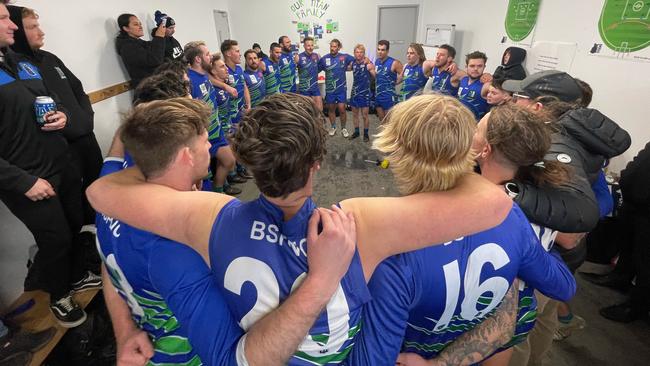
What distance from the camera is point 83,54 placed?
9.93ft

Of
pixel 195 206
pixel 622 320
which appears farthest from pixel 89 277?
pixel 622 320

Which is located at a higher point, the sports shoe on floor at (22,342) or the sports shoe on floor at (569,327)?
the sports shoe on floor at (22,342)

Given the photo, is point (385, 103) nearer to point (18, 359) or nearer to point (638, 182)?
point (638, 182)

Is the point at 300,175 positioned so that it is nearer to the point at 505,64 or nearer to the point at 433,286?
the point at 433,286

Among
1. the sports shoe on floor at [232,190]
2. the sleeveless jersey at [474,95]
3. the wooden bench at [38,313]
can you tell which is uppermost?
the sleeveless jersey at [474,95]

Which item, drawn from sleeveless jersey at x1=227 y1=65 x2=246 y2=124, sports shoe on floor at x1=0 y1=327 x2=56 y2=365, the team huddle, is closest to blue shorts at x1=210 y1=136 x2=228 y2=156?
sleeveless jersey at x1=227 y1=65 x2=246 y2=124

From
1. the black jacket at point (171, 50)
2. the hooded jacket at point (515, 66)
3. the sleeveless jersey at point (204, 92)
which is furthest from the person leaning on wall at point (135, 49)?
the hooded jacket at point (515, 66)

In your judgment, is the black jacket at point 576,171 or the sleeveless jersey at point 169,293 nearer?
the sleeveless jersey at point 169,293

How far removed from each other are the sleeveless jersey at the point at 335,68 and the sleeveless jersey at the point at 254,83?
146 centimetres

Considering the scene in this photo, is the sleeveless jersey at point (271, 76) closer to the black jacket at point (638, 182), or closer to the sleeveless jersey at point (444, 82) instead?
the sleeveless jersey at point (444, 82)

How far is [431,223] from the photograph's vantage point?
0.67 m

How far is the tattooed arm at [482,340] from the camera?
3.17 feet

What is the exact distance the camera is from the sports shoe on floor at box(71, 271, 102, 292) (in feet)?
6.71

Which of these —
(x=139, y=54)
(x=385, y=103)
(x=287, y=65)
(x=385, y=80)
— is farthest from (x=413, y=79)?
(x=139, y=54)
